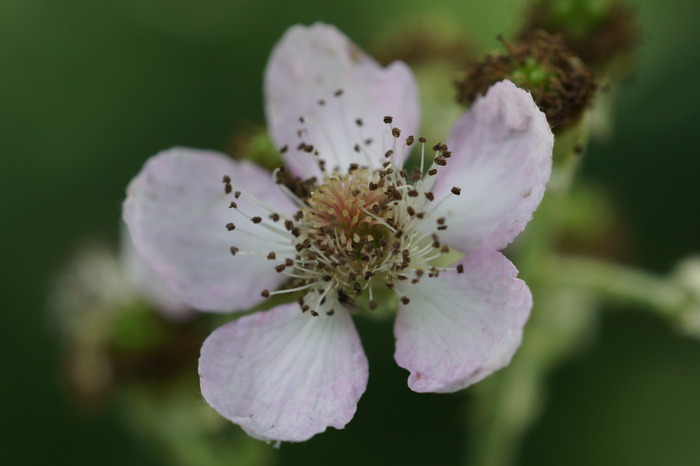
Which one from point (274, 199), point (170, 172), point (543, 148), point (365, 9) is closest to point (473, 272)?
point (543, 148)

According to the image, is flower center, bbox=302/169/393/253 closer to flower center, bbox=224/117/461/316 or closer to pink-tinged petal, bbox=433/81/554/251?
flower center, bbox=224/117/461/316

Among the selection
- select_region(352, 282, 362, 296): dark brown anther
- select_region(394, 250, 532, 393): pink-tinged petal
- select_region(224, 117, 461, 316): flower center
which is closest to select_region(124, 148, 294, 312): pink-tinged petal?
select_region(224, 117, 461, 316): flower center

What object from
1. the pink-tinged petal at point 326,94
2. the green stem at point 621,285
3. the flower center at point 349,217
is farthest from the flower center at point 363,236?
the green stem at point 621,285

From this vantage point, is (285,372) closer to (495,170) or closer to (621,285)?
(495,170)

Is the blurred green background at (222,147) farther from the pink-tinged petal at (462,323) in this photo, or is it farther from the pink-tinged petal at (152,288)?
the pink-tinged petal at (462,323)

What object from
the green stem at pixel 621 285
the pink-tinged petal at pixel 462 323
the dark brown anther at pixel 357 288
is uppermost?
the green stem at pixel 621 285

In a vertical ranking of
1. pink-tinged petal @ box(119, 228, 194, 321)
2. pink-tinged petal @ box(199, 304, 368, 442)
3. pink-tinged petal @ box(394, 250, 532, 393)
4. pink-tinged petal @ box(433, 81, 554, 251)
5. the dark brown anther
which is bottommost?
pink-tinged petal @ box(119, 228, 194, 321)
